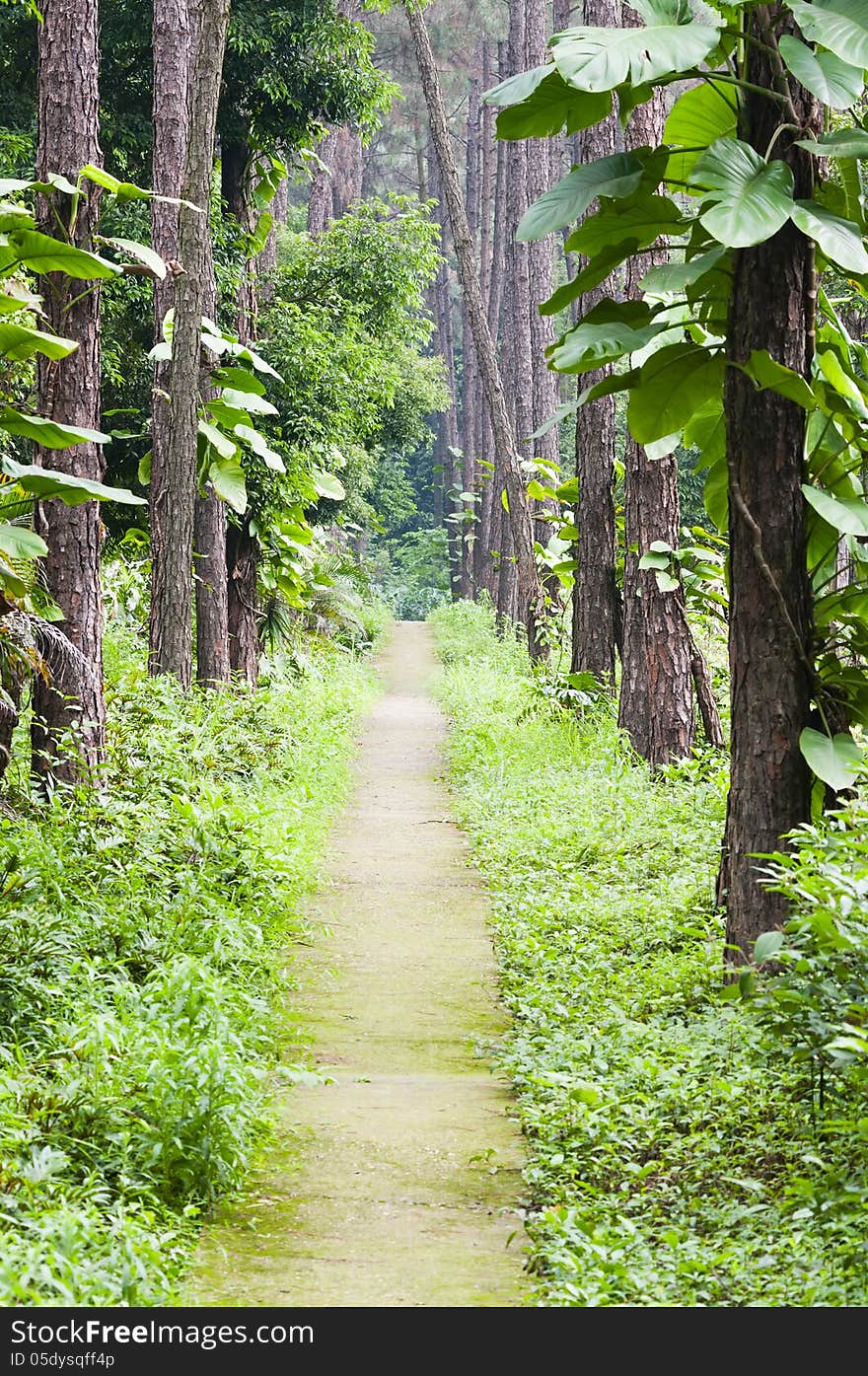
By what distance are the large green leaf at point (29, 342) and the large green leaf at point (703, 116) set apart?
2.68 metres

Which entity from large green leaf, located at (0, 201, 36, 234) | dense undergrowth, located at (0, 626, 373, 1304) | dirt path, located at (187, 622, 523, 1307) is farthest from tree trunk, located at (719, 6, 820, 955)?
large green leaf, located at (0, 201, 36, 234)

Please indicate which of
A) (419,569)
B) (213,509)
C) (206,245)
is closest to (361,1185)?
(206,245)

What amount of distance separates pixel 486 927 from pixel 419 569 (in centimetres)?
4070

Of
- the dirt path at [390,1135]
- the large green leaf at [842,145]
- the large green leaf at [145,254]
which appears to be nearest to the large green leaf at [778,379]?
the large green leaf at [842,145]

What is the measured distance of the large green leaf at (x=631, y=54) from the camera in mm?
4352

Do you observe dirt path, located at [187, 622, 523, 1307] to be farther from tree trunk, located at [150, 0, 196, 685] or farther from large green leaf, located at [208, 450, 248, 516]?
tree trunk, located at [150, 0, 196, 685]

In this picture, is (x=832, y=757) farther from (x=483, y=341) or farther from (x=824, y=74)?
(x=483, y=341)

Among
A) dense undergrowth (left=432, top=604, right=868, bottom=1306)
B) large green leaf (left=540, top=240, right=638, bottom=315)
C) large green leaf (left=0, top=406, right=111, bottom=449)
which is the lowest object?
dense undergrowth (left=432, top=604, right=868, bottom=1306)

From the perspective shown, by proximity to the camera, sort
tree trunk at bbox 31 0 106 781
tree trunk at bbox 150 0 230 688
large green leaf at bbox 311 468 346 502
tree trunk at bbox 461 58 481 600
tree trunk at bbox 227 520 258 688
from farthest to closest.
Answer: tree trunk at bbox 461 58 481 600
large green leaf at bbox 311 468 346 502
tree trunk at bbox 227 520 258 688
tree trunk at bbox 150 0 230 688
tree trunk at bbox 31 0 106 781

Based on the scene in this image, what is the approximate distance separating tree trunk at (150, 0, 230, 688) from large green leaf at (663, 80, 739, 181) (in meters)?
5.13

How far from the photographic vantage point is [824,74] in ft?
14.6

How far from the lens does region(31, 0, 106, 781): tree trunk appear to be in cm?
724

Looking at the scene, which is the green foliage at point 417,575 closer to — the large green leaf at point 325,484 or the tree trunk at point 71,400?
the large green leaf at point 325,484
